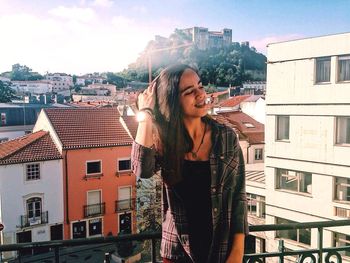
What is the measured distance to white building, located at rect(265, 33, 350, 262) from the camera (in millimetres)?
16250

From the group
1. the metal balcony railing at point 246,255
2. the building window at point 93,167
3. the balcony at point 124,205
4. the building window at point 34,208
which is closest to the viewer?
the metal balcony railing at point 246,255

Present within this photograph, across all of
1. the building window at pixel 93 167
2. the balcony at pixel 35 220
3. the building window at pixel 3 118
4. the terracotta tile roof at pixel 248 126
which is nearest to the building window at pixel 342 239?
the terracotta tile roof at pixel 248 126

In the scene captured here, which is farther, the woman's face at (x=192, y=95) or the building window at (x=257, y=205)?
the building window at (x=257, y=205)

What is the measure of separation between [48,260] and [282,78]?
50.8ft

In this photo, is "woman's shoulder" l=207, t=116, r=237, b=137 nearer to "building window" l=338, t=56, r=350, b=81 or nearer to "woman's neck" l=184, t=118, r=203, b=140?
"woman's neck" l=184, t=118, r=203, b=140

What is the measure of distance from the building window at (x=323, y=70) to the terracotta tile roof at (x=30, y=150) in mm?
14571

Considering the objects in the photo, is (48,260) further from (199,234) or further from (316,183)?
(199,234)

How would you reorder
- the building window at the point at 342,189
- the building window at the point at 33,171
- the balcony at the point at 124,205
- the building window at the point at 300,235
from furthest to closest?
the balcony at the point at 124,205 → the building window at the point at 33,171 → the building window at the point at 300,235 → the building window at the point at 342,189

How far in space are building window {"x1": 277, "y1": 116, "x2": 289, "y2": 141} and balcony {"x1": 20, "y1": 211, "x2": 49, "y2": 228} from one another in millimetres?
13849

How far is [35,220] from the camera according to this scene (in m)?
22.3

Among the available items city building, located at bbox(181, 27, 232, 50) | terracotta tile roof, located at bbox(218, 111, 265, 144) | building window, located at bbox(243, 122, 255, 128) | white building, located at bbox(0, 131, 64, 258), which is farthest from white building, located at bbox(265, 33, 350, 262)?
city building, located at bbox(181, 27, 232, 50)

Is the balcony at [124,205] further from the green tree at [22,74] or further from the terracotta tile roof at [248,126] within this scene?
the green tree at [22,74]

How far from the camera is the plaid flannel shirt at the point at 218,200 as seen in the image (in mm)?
1859

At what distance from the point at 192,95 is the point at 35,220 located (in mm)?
22555
